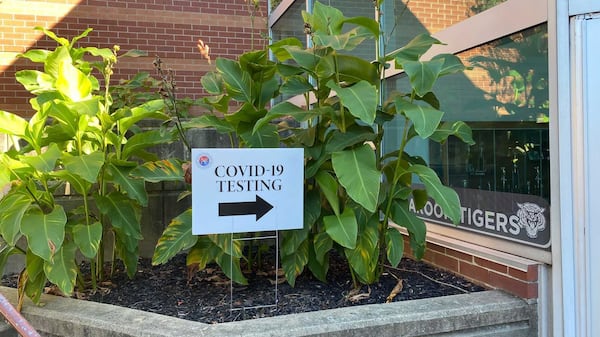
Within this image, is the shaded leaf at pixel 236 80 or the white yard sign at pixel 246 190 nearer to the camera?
the white yard sign at pixel 246 190

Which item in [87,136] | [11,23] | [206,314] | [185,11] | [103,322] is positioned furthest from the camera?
[185,11]

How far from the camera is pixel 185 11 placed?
7.75 meters

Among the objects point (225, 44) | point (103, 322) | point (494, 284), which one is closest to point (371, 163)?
point (494, 284)

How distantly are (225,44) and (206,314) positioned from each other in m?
6.05

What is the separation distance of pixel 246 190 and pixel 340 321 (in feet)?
2.85

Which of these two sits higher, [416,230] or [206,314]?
[416,230]

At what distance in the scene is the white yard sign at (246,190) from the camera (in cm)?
261

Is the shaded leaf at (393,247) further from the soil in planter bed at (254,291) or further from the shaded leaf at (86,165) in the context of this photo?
the shaded leaf at (86,165)

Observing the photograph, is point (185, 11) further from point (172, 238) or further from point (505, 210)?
point (505, 210)

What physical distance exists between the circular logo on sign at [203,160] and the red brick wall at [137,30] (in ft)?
15.0

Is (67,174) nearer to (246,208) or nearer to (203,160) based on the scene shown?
(203,160)

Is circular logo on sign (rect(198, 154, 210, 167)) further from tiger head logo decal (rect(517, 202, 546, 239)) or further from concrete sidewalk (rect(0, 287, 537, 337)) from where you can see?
tiger head logo decal (rect(517, 202, 546, 239))

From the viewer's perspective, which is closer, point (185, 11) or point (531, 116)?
point (531, 116)

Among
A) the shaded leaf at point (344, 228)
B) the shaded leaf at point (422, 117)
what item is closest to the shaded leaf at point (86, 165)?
the shaded leaf at point (344, 228)
